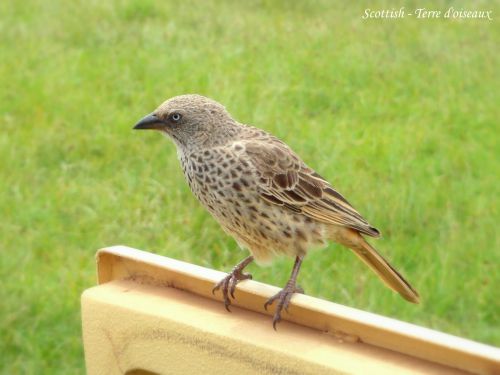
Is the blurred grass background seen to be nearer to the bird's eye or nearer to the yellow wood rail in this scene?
the yellow wood rail

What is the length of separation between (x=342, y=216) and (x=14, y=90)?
4.32 meters

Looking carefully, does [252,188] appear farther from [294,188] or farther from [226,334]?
[226,334]

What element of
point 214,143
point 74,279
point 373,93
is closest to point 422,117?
point 373,93

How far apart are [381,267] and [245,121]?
282cm

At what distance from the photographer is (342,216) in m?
4.16

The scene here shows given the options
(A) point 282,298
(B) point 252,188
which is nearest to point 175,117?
(B) point 252,188

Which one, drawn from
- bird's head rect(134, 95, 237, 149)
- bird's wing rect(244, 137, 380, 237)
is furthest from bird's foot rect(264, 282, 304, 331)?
bird's head rect(134, 95, 237, 149)

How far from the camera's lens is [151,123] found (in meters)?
3.97

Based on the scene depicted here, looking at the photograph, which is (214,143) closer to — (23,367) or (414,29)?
(23,367)

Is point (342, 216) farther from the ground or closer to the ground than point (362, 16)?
closer to the ground

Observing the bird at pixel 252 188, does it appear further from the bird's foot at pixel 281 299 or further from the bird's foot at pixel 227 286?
the bird's foot at pixel 281 299

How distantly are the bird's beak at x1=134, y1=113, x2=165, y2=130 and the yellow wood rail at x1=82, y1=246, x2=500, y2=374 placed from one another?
52cm

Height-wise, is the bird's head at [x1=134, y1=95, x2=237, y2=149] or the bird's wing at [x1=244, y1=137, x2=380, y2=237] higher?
the bird's head at [x1=134, y1=95, x2=237, y2=149]

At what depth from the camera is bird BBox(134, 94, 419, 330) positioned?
12.8 ft
